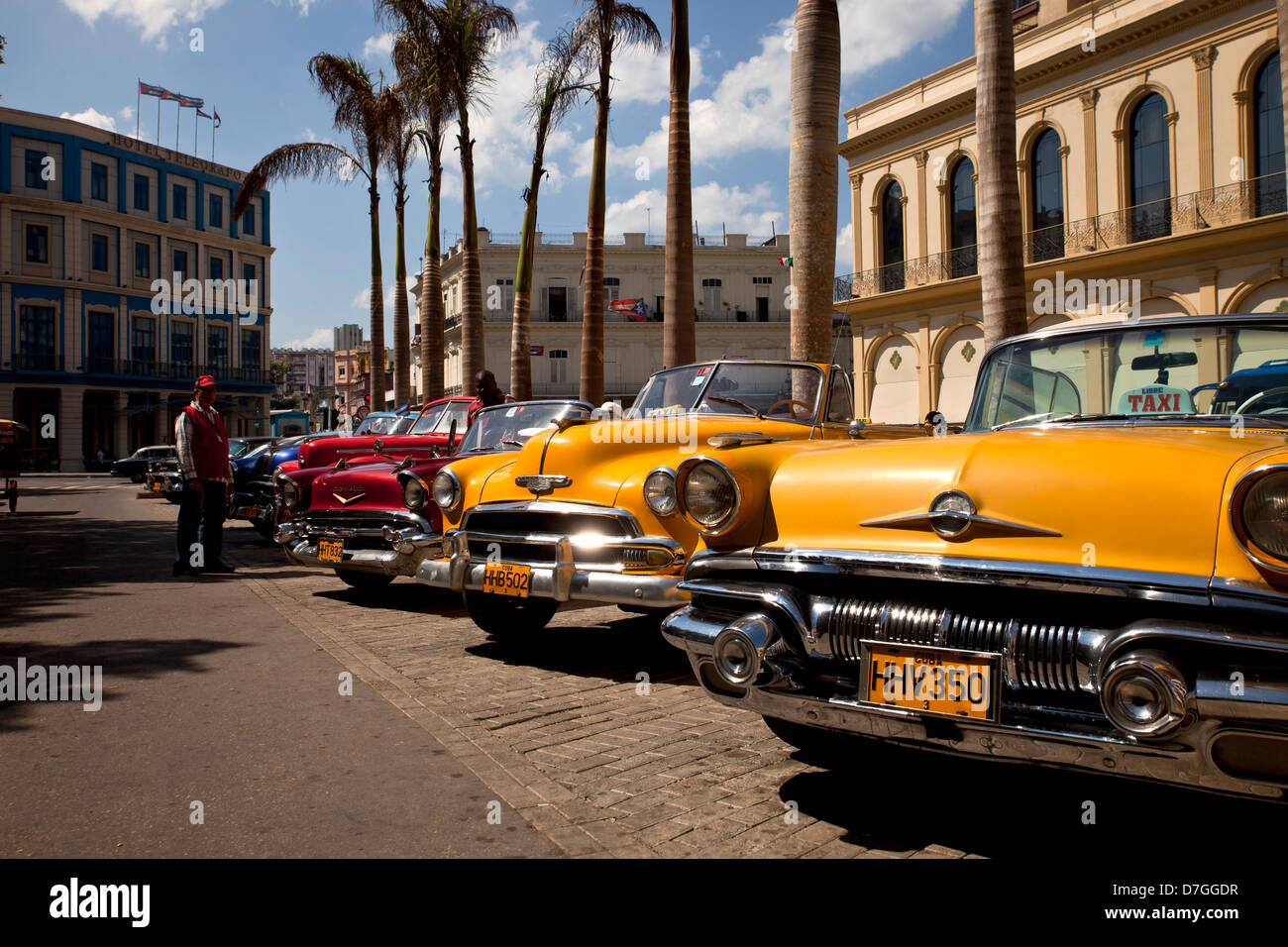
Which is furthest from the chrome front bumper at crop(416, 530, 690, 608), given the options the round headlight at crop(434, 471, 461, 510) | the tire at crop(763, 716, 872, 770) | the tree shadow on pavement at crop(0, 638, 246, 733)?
the tree shadow on pavement at crop(0, 638, 246, 733)

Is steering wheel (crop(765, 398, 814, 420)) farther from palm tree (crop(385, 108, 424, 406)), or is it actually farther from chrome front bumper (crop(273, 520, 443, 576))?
palm tree (crop(385, 108, 424, 406))

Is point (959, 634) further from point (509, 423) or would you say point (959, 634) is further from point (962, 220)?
point (962, 220)

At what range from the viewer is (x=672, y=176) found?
12492mm

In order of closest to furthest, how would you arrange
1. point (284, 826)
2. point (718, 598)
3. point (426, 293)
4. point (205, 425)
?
point (284, 826)
point (718, 598)
point (205, 425)
point (426, 293)

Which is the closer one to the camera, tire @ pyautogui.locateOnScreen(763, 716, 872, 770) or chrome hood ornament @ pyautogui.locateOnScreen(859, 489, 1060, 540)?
chrome hood ornament @ pyautogui.locateOnScreen(859, 489, 1060, 540)

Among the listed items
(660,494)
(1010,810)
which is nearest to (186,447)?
(660,494)

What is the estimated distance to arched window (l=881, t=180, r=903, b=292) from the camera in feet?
92.9

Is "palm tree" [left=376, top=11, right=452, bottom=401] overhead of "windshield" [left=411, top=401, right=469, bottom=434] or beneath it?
overhead

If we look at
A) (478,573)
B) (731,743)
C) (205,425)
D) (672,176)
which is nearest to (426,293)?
(672,176)

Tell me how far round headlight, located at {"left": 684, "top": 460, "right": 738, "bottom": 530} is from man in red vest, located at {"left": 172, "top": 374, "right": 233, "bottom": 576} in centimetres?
674

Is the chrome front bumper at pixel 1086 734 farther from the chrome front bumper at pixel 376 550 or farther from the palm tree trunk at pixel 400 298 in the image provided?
the palm tree trunk at pixel 400 298

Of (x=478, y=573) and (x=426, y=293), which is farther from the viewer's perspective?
(x=426, y=293)
